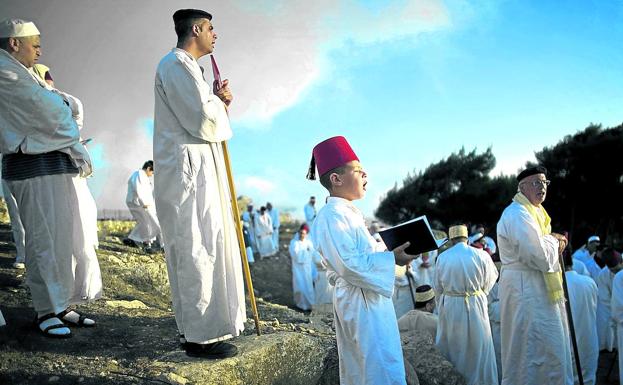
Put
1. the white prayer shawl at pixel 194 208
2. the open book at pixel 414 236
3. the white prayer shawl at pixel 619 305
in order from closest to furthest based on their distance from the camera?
the open book at pixel 414 236, the white prayer shawl at pixel 194 208, the white prayer shawl at pixel 619 305

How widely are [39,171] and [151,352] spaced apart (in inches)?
68.4

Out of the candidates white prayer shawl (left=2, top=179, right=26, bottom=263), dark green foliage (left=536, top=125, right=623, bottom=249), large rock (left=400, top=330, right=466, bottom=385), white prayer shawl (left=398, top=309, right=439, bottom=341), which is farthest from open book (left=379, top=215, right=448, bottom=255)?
dark green foliage (left=536, top=125, right=623, bottom=249)

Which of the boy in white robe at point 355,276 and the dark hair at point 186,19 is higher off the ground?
the dark hair at point 186,19

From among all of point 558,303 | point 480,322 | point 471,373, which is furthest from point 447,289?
point 558,303

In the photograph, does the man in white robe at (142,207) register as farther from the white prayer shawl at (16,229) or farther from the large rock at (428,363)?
the large rock at (428,363)

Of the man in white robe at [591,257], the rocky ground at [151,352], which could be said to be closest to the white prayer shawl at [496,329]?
the rocky ground at [151,352]

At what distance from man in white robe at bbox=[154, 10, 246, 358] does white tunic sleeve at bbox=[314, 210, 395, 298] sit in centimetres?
81

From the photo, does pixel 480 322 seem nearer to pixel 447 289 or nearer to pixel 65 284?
pixel 447 289

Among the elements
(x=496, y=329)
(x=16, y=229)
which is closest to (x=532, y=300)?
(x=496, y=329)

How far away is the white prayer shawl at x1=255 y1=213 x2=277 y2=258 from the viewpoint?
22.3 m

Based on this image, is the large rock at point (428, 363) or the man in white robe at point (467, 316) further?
the man in white robe at point (467, 316)

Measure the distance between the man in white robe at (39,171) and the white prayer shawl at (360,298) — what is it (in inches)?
87.3

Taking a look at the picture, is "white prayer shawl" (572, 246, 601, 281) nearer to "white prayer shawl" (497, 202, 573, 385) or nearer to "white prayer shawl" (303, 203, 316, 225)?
"white prayer shawl" (497, 202, 573, 385)

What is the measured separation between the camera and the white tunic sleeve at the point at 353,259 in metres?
3.21
